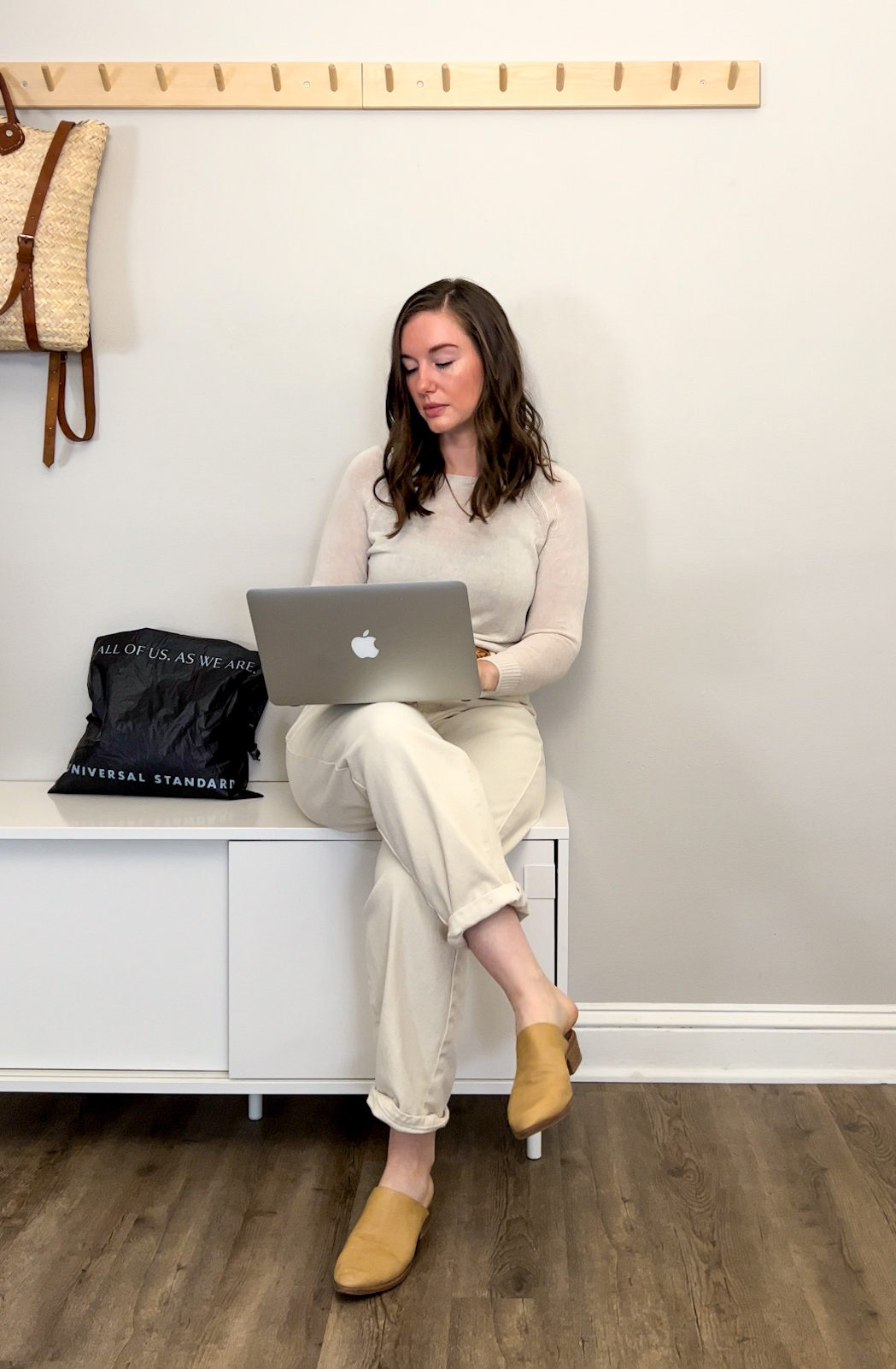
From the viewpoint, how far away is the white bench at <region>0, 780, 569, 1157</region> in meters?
1.88

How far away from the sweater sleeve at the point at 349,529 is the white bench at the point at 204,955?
1.38ft

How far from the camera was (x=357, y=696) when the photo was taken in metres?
1.74

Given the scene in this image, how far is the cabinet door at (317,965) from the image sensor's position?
6.17 ft

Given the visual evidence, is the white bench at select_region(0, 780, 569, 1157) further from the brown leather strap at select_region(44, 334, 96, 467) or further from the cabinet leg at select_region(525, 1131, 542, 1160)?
the brown leather strap at select_region(44, 334, 96, 467)

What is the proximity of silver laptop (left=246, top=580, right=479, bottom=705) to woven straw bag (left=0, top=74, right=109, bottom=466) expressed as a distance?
2.42 ft

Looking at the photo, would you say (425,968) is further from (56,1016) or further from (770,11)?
(770,11)

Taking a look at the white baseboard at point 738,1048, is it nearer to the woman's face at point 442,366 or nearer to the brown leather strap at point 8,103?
the woman's face at point 442,366

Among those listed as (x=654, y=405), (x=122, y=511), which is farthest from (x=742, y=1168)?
(x=122, y=511)

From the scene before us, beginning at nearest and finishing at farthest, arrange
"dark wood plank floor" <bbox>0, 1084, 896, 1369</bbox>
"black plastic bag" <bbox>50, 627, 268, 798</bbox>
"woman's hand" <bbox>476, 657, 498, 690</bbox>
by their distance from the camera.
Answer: "dark wood plank floor" <bbox>0, 1084, 896, 1369</bbox> → "woman's hand" <bbox>476, 657, 498, 690</bbox> → "black plastic bag" <bbox>50, 627, 268, 798</bbox>

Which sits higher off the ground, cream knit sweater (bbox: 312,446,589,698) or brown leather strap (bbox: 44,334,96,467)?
brown leather strap (bbox: 44,334,96,467)

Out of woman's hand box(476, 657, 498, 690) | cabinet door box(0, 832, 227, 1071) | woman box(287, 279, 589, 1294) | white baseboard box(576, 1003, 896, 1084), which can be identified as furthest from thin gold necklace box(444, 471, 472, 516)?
white baseboard box(576, 1003, 896, 1084)

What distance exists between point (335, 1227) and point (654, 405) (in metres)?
1.39

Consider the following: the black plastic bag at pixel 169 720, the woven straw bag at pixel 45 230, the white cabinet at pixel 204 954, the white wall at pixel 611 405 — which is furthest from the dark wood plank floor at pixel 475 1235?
the woven straw bag at pixel 45 230

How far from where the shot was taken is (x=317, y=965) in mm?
1905
